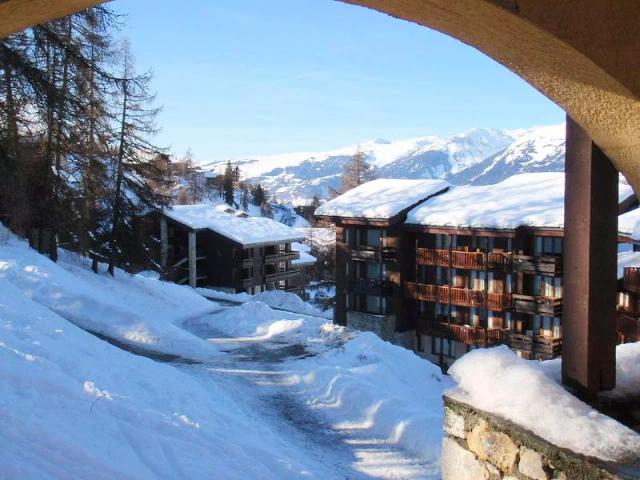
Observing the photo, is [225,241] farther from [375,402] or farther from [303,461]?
[303,461]

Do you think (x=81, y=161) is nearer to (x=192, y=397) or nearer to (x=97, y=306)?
(x=97, y=306)

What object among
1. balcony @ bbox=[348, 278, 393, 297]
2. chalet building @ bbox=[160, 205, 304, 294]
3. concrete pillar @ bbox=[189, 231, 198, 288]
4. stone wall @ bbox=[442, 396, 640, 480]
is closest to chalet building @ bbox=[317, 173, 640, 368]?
balcony @ bbox=[348, 278, 393, 297]

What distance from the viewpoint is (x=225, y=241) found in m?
37.0

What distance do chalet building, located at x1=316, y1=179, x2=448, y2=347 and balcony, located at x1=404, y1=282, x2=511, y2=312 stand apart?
807 millimetres

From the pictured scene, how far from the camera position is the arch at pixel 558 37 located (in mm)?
2025

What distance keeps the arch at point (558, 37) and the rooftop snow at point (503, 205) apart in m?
18.4

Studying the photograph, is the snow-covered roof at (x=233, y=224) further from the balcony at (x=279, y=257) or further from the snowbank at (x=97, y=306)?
the snowbank at (x=97, y=306)

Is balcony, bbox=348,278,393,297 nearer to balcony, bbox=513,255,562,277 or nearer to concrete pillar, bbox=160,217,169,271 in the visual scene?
balcony, bbox=513,255,562,277

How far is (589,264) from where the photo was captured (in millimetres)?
2959

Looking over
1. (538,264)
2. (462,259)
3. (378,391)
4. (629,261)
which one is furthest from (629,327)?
(462,259)

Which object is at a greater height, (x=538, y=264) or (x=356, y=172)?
(x=356, y=172)

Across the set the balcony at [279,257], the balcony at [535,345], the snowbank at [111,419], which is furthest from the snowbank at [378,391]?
the balcony at [279,257]

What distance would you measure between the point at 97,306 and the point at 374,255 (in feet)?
39.7

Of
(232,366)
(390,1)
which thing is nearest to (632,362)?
(390,1)
